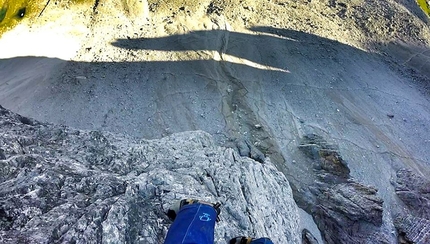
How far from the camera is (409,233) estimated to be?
717 inches

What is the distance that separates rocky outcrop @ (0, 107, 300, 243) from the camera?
8375mm

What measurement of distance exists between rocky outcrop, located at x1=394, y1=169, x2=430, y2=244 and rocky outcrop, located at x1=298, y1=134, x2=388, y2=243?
1.69 meters

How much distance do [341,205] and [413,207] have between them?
5.01 m

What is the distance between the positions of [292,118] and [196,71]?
8065 mm

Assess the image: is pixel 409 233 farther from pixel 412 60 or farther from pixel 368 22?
pixel 368 22

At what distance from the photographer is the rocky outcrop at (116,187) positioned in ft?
27.5

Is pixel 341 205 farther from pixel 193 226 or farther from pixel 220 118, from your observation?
pixel 193 226

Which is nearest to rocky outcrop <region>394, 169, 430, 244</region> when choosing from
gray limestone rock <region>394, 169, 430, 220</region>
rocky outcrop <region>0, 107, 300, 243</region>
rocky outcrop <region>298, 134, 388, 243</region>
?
gray limestone rock <region>394, 169, 430, 220</region>

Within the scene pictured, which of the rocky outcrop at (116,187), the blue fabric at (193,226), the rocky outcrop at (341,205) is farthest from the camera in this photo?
the rocky outcrop at (341,205)

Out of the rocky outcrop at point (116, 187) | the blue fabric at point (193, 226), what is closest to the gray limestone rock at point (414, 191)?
the rocky outcrop at point (116, 187)

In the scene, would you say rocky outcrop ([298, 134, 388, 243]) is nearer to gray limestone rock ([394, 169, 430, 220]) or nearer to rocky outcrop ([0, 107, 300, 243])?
gray limestone rock ([394, 169, 430, 220])

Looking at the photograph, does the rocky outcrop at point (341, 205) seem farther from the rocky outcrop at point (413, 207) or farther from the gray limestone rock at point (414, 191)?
the gray limestone rock at point (414, 191)

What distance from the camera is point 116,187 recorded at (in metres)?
10.2

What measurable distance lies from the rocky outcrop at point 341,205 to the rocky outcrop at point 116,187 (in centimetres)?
377
